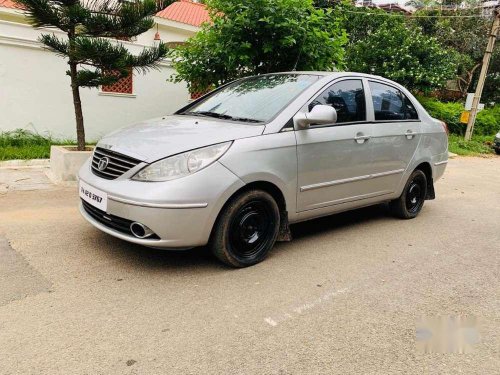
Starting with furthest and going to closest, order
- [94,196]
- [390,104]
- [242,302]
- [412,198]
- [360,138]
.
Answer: [412,198]
[390,104]
[360,138]
[94,196]
[242,302]

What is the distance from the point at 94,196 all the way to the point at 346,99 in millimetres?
2604

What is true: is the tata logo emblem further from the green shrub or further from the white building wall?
the green shrub

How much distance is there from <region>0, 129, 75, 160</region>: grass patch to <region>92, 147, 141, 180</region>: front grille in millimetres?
4841

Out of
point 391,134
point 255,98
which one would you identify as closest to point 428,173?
point 391,134

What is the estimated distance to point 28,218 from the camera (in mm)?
4777

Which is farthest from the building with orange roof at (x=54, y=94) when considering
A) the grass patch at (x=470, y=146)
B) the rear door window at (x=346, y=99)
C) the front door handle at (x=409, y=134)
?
the grass patch at (x=470, y=146)

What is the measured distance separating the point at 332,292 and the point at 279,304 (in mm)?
479

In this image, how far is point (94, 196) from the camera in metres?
3.58

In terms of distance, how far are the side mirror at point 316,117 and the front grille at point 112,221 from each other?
158 cm

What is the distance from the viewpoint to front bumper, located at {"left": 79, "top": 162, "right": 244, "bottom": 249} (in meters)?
3.20

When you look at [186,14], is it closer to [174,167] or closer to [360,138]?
[360,138]

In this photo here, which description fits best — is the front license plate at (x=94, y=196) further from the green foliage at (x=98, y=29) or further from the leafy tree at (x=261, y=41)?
the leafy tree at (x=261, y=41)

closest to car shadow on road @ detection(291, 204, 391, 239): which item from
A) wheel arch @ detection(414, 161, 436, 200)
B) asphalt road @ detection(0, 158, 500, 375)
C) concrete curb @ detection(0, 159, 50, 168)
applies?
asphalt road @ detection(0, 158, 500, 375)

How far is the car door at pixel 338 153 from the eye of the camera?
4012mm
